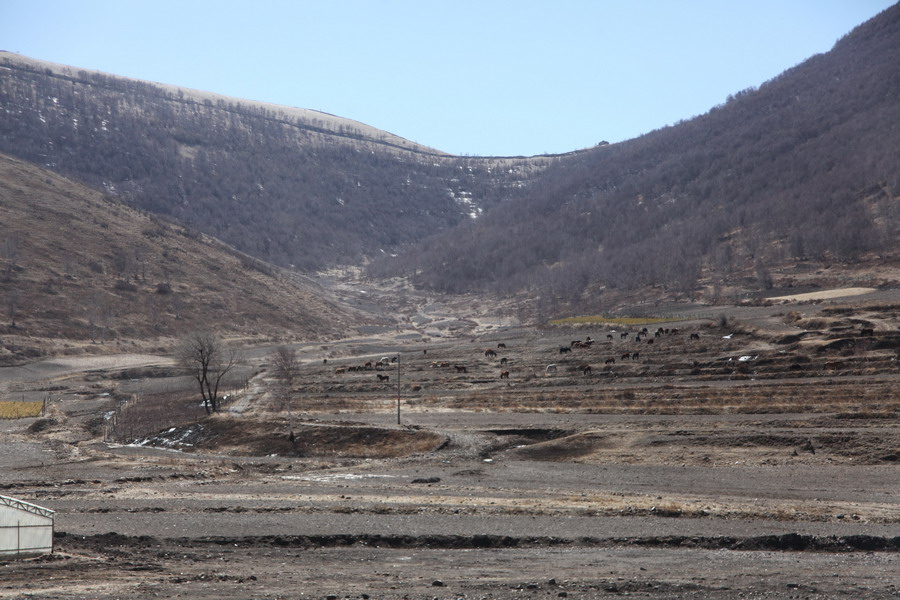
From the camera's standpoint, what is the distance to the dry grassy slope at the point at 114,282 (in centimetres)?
11706

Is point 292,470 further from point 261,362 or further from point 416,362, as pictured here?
point 261,362

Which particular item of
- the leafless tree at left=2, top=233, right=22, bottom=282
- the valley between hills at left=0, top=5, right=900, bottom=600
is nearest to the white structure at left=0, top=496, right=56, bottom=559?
the valley between hills at left=0, top=5, right=900, bottom=600

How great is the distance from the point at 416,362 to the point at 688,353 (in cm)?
3049

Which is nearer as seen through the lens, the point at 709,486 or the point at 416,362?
the point at 709,486

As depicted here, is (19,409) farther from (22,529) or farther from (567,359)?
(22,529)

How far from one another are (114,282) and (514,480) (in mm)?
113075

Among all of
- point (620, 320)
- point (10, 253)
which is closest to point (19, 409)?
point (10, 253)

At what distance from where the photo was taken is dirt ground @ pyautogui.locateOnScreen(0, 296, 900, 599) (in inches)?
766

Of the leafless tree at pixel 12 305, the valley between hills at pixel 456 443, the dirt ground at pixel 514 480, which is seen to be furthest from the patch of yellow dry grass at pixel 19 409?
the leafless tree at pixel 12 305

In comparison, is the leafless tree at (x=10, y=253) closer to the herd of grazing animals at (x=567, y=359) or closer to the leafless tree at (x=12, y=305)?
the leafless tree at (x=12, y=305)

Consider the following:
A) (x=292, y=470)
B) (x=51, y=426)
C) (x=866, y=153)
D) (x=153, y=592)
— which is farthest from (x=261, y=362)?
(x=866, y=153)

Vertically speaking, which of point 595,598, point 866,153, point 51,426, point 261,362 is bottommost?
point 595,598

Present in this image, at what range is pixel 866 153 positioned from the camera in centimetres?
19300

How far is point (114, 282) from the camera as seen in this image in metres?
134
